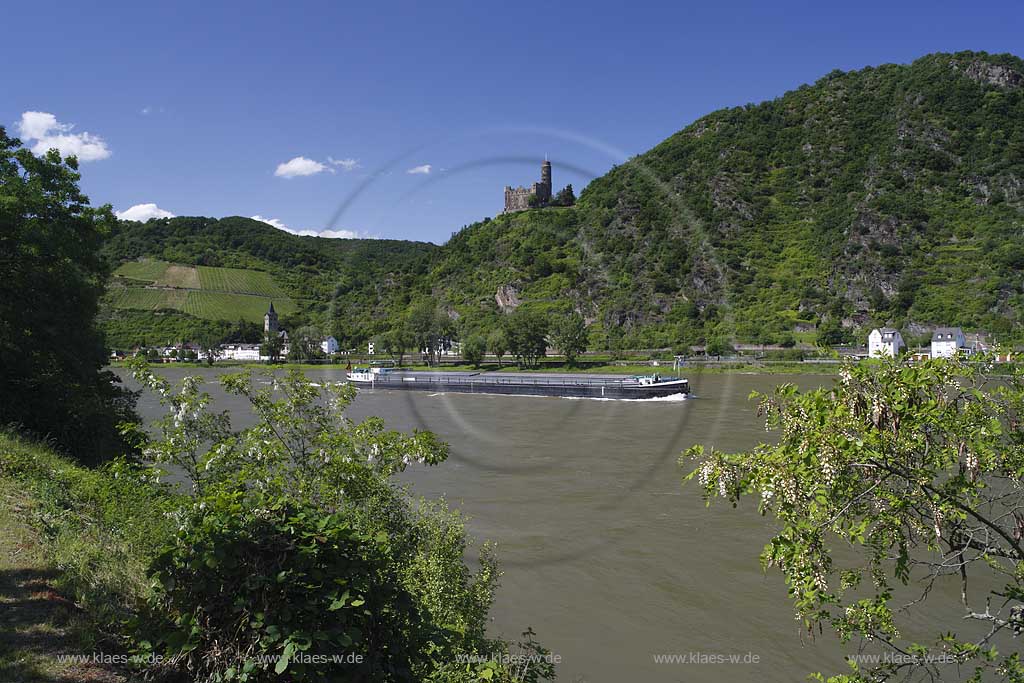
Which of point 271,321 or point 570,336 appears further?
point 271,321

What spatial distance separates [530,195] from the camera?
19188 millimetres

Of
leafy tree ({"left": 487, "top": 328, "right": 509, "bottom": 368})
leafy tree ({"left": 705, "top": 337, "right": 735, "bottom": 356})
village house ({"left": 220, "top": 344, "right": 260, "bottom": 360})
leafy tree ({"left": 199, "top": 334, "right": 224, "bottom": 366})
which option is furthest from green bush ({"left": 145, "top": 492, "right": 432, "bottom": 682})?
leafy tree ({"left": 199, "top": 334, "right": 224, "bottom": 366})

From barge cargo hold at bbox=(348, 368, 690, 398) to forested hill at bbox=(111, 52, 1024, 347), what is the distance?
5961mm

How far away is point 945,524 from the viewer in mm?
4199

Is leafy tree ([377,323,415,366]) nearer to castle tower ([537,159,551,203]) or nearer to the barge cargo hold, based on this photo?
the barge cargo hold

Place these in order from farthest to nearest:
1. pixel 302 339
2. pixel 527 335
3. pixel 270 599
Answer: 1. pixel 527 335
2. pixel 302 339
3. pixel 270 599

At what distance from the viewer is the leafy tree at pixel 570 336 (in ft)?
209

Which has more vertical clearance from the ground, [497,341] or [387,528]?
[497,341]

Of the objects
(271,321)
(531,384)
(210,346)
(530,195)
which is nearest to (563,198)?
(530,195)

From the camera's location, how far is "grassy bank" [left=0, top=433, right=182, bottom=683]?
3930 millimetres

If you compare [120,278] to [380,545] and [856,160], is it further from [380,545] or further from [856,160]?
[856,160]

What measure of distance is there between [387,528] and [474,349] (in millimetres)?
59087

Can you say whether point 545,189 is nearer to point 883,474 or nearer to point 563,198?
point 563,198

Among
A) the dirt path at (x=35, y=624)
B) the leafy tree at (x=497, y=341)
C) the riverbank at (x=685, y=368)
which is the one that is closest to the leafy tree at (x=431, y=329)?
the riverbank at (x=685, y=368)
